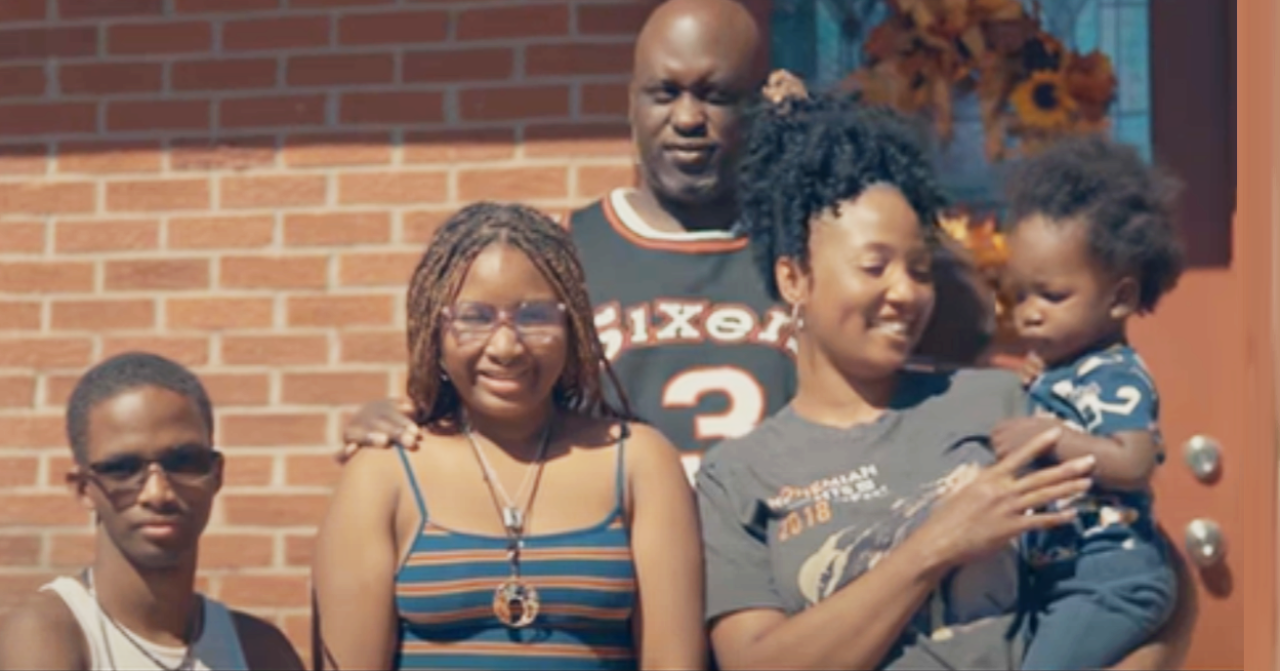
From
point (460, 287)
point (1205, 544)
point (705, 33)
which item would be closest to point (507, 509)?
point (460, 287)

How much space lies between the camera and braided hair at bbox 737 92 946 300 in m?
3.98

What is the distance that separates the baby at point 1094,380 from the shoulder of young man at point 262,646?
1.31 m

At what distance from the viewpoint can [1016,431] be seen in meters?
3.77

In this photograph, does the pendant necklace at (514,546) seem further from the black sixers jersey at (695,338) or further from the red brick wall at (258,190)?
the red brick wall at (258,190)

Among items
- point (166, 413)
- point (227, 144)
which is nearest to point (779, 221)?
point (166, 413)

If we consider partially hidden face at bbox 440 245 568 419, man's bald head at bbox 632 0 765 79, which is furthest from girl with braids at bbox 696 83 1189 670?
partially hidden face at bbox 440 245 568 419

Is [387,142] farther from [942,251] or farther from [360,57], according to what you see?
[942,251]

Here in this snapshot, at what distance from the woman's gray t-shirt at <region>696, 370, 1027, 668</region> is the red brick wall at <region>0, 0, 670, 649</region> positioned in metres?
1.21

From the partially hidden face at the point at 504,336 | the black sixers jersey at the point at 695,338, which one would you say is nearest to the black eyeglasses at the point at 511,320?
the partially hidden face at the point at 504,336

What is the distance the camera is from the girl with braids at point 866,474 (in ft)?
12.0

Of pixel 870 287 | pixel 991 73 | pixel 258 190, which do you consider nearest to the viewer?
pixel 870 287

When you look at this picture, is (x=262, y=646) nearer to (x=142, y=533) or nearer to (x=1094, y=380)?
(x=142, y=533)

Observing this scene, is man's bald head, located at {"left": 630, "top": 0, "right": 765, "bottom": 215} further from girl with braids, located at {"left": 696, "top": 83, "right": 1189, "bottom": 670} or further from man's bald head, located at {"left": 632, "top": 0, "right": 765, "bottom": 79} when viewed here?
girl with braids, located at {"left": 696, "top": 83, "right": 1189, "bottom": 670}

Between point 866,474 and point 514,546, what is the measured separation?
0.59 m
